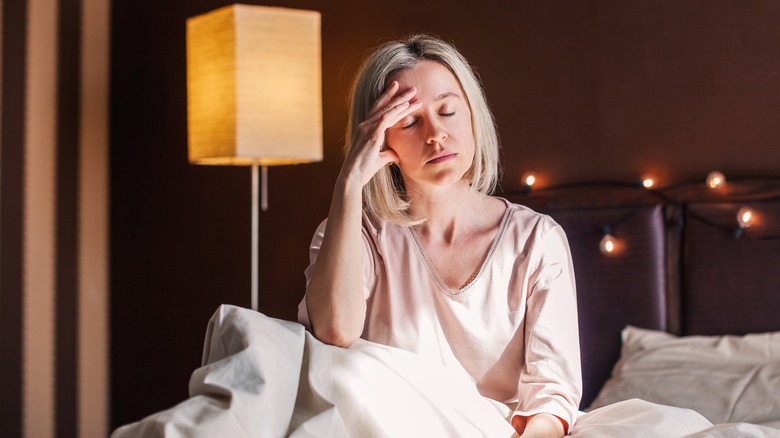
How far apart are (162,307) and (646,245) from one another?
1.86 metres

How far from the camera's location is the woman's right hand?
1.46 meters

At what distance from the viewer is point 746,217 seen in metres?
2.00

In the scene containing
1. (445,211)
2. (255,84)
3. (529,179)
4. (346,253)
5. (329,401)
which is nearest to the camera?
(329,401)

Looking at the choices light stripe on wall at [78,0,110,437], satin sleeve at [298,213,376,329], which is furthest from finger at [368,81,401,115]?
light stripe on wall at [78,0,110,437]

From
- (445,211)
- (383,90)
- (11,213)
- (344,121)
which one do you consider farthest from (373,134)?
(11,213)

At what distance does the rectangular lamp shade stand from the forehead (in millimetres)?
768

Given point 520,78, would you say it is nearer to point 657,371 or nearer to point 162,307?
point 657,371

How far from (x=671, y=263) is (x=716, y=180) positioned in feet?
0.82

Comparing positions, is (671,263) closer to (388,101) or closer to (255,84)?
(388,101)

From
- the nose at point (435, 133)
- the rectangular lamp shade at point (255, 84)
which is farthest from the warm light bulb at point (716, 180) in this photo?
the rectangular lamp shade at point (255, 84)

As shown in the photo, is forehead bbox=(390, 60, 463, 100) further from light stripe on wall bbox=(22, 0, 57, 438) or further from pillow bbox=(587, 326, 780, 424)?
light stripe on wall bbox=(22, 0, 57, 438)

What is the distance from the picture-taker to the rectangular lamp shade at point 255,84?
7.42 feet

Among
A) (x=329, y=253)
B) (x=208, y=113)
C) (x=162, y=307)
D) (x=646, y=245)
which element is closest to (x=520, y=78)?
(x=646, y=245)

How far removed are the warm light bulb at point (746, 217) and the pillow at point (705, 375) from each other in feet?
0.90
